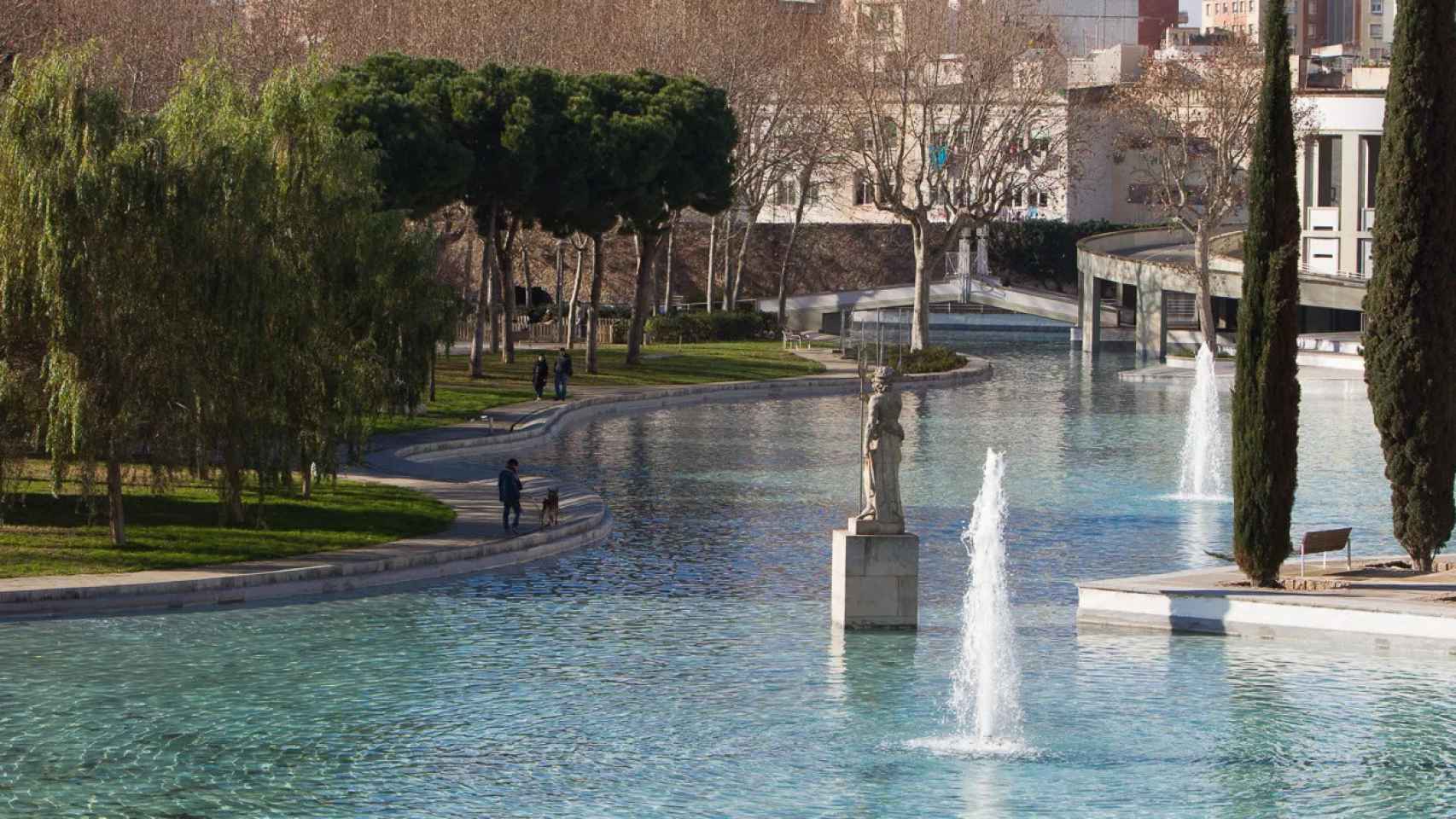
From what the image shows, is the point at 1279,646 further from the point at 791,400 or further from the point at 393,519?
the point at 791,400

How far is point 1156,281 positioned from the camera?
86625mm

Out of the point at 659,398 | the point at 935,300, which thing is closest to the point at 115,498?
the point at 659,398

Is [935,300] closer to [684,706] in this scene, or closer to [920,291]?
[920,291]

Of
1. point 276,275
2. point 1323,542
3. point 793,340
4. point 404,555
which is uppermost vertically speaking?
point 276,275

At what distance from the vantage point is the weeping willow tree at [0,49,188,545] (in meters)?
31.2

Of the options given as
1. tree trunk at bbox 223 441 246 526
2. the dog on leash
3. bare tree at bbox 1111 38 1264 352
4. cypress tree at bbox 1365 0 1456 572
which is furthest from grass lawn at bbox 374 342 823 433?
cypress tree at bbox 1365 0 1456 572

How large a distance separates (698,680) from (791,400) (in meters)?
42.9

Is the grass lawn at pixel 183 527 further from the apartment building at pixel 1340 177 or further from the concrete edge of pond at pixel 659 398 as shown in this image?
the apartment building at pixel 1340 177

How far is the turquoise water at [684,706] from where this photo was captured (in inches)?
785

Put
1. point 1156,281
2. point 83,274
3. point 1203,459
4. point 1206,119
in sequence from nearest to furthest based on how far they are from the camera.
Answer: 1. point 83,274
2. point 1203,459
3. point 1206,119
4. point 1156,281

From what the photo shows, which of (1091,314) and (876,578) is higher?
(1091,314)

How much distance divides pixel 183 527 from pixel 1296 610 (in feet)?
58.8

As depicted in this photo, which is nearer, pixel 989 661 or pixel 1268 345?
pixel 989 661

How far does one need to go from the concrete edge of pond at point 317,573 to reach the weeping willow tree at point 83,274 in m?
2.84
